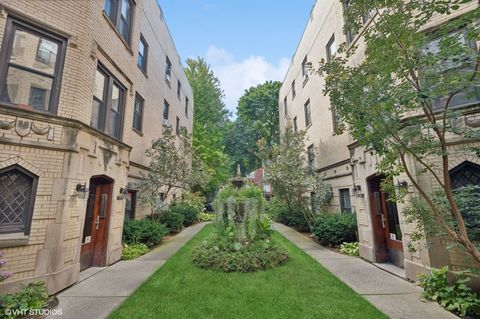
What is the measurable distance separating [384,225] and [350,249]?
1549 millimetres

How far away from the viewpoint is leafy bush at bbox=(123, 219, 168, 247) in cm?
805

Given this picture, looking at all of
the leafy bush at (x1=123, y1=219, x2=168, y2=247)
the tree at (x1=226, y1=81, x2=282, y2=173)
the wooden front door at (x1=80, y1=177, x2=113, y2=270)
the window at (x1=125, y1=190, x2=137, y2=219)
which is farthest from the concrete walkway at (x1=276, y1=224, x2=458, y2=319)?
the tree at (x1=226, y1=81, x2=282, y2=173)

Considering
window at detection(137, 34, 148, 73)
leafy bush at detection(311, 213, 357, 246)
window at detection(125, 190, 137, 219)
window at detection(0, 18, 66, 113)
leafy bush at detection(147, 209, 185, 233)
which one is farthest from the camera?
leafy bush at detection(147, 209, 185, 233)

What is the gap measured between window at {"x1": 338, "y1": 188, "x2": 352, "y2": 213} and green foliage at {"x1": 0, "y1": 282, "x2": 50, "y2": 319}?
975 cm

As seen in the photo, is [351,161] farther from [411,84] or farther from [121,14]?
[121,14]

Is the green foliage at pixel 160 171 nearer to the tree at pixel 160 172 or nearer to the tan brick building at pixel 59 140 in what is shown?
the tree at pixel 160 172

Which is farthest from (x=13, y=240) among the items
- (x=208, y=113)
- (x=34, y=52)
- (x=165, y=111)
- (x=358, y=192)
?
(x=208, y=113)

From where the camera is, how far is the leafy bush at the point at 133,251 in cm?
714

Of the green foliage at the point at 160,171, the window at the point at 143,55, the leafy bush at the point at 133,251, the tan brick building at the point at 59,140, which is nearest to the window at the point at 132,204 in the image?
the green foliage at the point at 160,171

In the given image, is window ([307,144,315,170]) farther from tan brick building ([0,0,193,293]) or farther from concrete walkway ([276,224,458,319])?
tan brick building ([0,0,193,293])

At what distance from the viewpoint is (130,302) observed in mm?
4082

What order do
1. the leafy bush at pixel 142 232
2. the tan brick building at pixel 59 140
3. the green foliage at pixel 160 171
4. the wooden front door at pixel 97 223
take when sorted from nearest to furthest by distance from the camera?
1. the tan brick building at pixel 59 140
2. the wooden front door at pixel 97 223
3. the leafy bush at pixel 142 232
4. the green foliage at pixel 160 171

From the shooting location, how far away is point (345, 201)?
32.7 feet

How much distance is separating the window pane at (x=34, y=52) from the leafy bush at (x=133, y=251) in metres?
5.34
